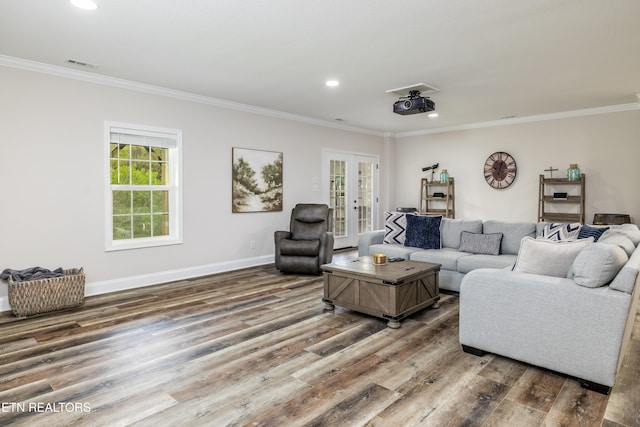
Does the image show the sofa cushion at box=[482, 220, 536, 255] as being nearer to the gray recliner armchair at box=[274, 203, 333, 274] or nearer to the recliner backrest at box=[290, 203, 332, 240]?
the gray recliner armchair at box=[274, 203, 333, 274]

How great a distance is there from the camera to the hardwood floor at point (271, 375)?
2047mm

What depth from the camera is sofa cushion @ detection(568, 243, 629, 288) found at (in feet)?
7.61

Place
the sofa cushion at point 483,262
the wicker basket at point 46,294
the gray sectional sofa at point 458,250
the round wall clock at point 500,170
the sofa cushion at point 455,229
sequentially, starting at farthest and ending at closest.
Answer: the round wall clock at point 500,170 → the sofa cushion at point 455,229 → the gray sectional sofa at point 458,250 → the sofa cushion at point 483,262 → the wicker basket at point 46,294

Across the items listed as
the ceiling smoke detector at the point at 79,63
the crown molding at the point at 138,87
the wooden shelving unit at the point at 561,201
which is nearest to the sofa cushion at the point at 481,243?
the wooden shelving unit at the point at 561,201

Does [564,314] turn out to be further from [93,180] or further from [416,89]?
[93,180]

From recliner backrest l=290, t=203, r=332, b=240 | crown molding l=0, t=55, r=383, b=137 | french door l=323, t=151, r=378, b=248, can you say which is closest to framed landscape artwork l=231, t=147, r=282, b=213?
recliner backrest l=290, t=203, r=332, b=240

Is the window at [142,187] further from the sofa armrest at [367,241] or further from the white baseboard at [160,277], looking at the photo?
the sofa armrest at [367,241]

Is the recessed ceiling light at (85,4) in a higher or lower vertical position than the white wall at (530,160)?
higher

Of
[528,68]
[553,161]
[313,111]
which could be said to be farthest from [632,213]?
[313,111]

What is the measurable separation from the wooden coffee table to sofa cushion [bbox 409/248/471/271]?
0.55 meters

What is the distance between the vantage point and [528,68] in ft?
13.1

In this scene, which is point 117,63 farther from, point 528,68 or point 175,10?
point 528,68

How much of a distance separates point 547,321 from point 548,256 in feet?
1.50

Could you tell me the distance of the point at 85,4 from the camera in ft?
8.79
